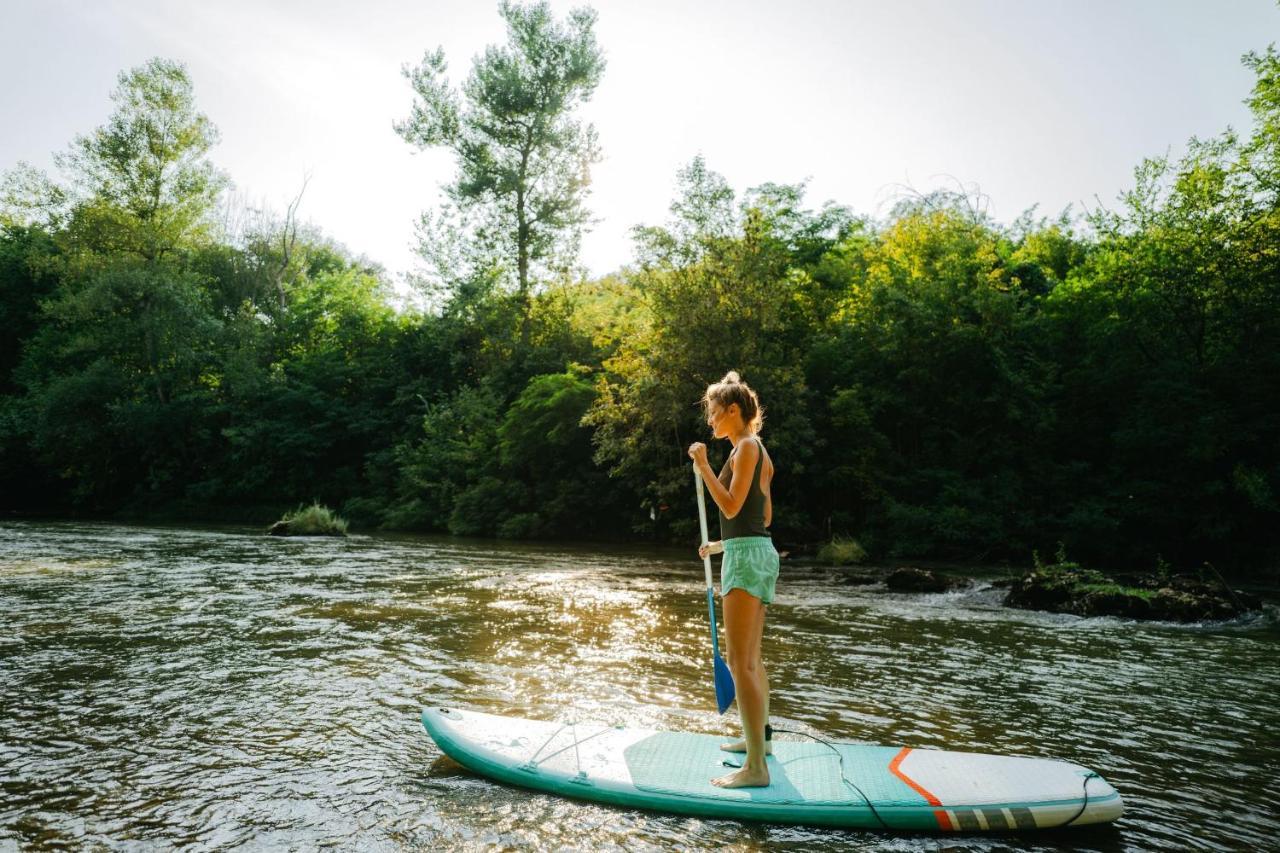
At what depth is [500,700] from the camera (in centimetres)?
574

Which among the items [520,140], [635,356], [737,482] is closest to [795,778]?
[737,482]

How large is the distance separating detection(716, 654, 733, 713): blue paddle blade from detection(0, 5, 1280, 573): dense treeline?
38.1 ft

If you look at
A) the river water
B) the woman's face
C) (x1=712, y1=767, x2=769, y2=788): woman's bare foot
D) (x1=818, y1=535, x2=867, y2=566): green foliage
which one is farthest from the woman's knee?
(x1=818, y1=535, x2=867, y2=566): green foliage

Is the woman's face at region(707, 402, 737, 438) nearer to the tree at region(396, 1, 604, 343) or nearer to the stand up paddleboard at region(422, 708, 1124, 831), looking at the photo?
the stand up paddleboard at region(422, 708, 1124, 831)

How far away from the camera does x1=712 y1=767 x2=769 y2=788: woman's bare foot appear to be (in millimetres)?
3855

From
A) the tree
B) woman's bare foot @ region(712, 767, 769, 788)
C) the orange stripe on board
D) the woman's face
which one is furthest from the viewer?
the tree

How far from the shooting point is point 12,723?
4.86 metres

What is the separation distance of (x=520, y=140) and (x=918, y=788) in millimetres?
33485

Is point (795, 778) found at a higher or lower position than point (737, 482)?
lower

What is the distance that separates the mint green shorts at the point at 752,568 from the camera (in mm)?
3885

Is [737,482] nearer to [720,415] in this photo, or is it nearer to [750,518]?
[750,518]

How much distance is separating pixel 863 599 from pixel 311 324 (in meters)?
33.9

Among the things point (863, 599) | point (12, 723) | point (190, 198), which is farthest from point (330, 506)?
point (12, 723)

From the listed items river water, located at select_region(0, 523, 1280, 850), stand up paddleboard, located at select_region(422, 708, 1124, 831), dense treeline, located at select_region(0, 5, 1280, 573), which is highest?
dense treeline, located at select_region(0, 5, 1280, 573)
